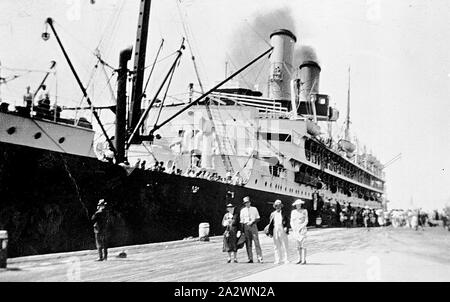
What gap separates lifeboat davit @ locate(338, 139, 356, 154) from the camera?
42.4m

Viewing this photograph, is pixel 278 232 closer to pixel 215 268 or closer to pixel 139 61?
pixel 215 268

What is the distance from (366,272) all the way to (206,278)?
291 centimetres

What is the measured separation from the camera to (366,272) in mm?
8375

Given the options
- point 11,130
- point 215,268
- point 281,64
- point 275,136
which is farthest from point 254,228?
point 281,64

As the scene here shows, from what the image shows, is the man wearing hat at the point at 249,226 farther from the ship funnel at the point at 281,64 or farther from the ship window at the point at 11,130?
the ship funnel at the point at 281,64

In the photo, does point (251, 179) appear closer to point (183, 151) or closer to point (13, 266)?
point (183, 151)

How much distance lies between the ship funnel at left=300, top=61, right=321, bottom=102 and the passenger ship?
4.83 metres

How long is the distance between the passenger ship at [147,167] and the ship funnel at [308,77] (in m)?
4.83

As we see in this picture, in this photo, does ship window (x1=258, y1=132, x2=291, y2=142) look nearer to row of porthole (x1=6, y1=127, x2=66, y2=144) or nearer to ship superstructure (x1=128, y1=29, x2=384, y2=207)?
ship superstructure (x1=128, y1=29, x2=384, y2=207)

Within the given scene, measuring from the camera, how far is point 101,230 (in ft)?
30.5

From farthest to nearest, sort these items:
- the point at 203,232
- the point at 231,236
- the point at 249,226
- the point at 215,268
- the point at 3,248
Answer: the point at 203,232, the point at 249,226, the point at 231,236, the point at 215,268, the point at 3,248

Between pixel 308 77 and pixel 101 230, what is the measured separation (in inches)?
1163
